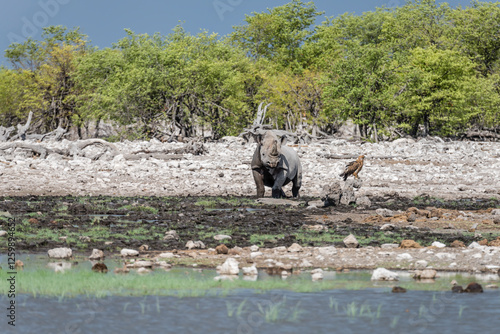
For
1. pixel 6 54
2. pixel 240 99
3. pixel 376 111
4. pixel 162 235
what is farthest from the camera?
pixel 6 54

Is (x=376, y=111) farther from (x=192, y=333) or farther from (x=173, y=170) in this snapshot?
(x=192, y=333)

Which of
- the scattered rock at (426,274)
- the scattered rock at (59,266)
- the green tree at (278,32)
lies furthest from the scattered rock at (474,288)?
the green tree at (278,32)

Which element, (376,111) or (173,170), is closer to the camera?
(173,170)

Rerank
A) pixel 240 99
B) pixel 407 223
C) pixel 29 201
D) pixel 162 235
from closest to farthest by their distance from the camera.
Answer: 1. pixel 162 235
2. pixel 407 223
3. pixel 29 201
4. pixel 240 99

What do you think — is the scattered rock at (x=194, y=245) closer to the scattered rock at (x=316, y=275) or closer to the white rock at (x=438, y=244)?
the scattered rock at (x=316, y=275)

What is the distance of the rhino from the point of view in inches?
766

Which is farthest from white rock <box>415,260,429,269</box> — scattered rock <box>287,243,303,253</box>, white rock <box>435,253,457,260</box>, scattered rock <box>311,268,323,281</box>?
scattered rock <box>287,243,303,253</box>

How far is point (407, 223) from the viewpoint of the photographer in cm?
1484

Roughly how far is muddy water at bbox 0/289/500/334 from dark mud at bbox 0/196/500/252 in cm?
369

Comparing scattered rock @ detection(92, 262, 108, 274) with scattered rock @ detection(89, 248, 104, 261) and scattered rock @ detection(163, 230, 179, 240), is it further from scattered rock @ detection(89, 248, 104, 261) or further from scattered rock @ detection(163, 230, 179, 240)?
scattered rock @ detection(163, 230, 179, 240)

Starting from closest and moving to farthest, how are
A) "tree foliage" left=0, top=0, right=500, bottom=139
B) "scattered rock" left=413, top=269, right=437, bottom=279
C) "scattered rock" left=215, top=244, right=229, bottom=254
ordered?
1. "scattered rock" left=413, top=269, right=437, bottom=279
2. "scattered rock" left=215, top=244, right=229, bottom=254
3. "tree foliage" left=0, top=0, right=500, bottom=139

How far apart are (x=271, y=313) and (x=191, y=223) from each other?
24.8 ft

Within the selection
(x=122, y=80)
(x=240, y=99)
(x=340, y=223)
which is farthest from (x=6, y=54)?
(x=340, y=223)

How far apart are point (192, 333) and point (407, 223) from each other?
9030 millimetres
